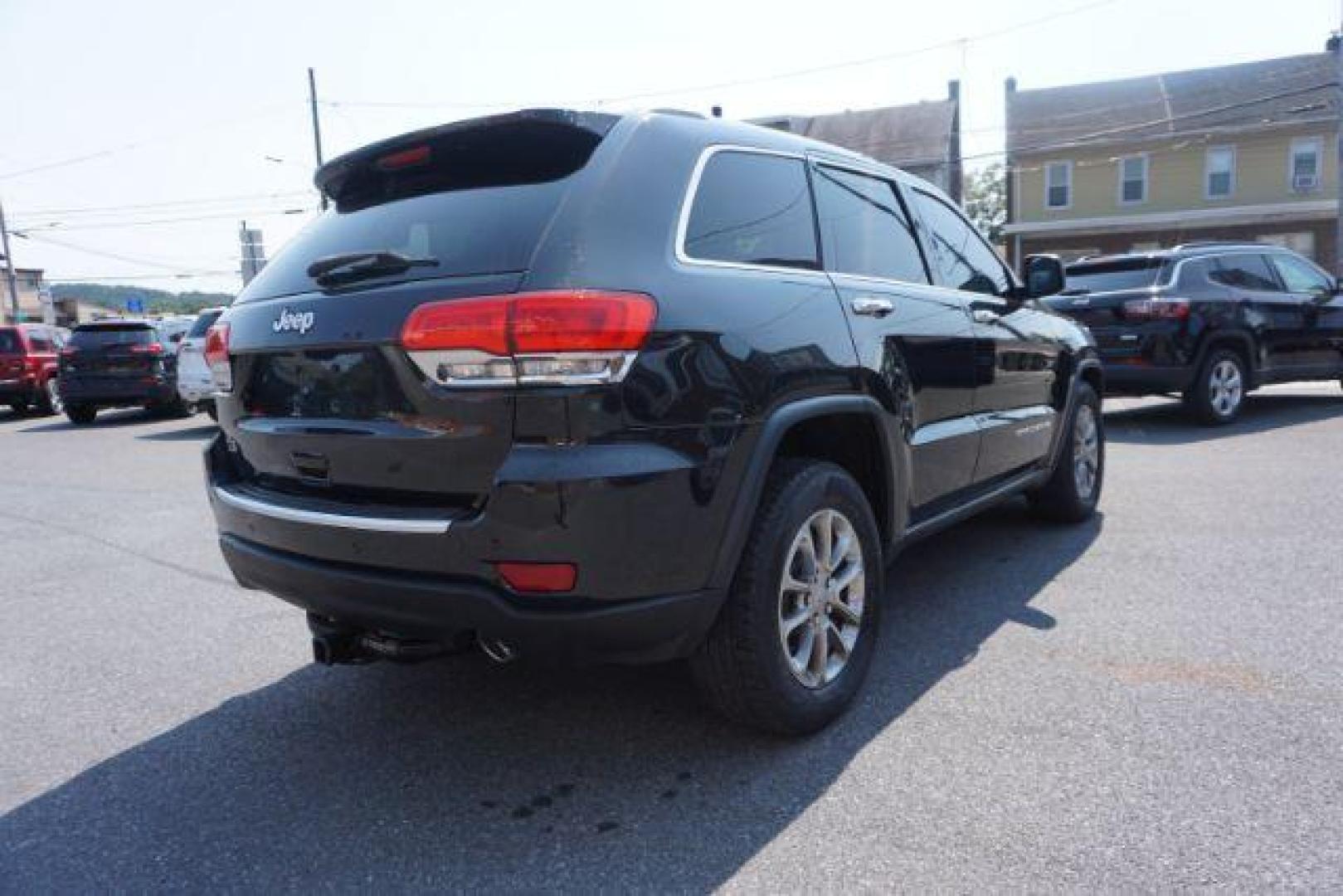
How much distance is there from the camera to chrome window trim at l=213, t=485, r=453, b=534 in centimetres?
225

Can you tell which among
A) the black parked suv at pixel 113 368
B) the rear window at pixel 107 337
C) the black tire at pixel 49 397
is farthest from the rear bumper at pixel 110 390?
the black tire at pixel 49 397

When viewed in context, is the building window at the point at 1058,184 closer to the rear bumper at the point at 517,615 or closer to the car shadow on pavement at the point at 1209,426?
the car shadow on pavement at the point at 1209,426

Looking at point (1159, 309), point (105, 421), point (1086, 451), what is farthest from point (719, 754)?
point (105, 421)

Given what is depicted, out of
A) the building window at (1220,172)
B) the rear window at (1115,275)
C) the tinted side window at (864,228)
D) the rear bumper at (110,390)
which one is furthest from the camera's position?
the building window at (1220,172)

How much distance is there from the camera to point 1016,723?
2814mm

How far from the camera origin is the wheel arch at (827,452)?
243 cm

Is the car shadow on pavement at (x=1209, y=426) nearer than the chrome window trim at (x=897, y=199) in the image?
No

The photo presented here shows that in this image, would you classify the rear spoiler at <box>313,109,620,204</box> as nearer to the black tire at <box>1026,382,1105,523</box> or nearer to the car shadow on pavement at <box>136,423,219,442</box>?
the black tire at <box>1026,382,1105,523</box>

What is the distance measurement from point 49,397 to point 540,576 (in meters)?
17.6

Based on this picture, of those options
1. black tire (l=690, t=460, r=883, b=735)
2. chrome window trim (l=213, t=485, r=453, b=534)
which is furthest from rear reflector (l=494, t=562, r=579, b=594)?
black tire (l=690, t=460, r=883, b=735)

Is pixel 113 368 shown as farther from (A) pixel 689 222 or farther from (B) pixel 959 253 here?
(A) pixel 689 222

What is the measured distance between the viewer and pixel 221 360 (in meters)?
2.95

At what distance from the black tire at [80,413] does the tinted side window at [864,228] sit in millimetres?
14498

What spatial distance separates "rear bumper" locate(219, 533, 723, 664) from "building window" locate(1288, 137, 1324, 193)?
30.9m
